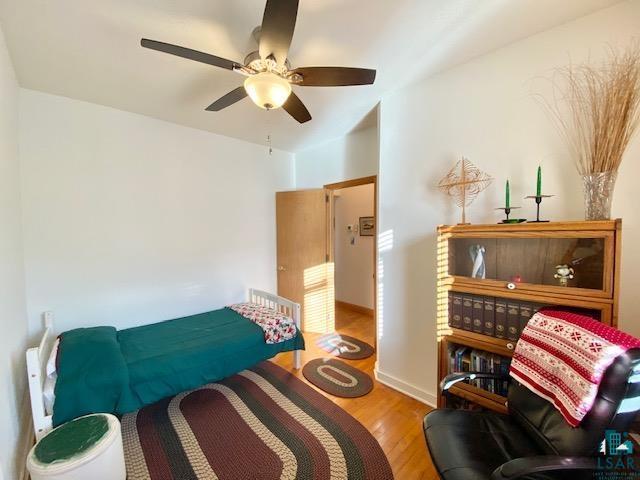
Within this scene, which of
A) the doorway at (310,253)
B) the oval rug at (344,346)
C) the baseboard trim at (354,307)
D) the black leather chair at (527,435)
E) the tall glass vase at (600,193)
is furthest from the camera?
the baseboard trim at (354,307)

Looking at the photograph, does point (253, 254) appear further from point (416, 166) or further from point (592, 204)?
point (592, 204)

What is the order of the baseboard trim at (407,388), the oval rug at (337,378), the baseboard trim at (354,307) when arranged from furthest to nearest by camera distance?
1. the baseboard trim at (354,307)
2. the oval rug at (337,378)
3. the baseboard trim at (407,388)

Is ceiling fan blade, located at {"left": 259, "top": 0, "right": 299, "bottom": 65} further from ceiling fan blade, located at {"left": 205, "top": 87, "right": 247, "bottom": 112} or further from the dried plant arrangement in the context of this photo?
the dried plant arrangement

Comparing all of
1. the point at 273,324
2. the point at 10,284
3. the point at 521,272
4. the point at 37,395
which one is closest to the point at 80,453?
the point at 37,395

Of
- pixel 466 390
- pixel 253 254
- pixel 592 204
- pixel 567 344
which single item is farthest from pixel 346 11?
pixel 253 254

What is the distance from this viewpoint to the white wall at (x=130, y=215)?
87.0 inches

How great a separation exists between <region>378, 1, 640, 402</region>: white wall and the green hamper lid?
2153mm

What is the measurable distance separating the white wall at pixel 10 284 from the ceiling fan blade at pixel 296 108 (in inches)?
65.5

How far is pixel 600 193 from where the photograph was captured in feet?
4.37

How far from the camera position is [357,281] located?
469 centimetres

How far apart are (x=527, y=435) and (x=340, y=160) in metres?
3.04

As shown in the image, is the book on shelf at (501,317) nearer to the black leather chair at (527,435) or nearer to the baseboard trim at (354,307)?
the black leather chair at (527,435)

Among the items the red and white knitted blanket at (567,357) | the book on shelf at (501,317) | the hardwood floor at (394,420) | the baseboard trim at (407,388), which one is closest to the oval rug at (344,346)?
the hardwood floor at (394,420)

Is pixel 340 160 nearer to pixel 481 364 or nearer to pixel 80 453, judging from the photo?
pixel 481 364
